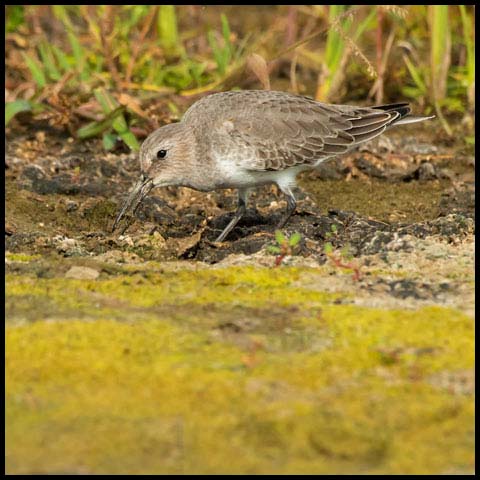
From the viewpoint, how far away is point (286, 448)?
3826mm

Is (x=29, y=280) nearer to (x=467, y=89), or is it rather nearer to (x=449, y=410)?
(x=449, y=410)

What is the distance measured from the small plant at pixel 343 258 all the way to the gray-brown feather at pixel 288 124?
3.44 feet

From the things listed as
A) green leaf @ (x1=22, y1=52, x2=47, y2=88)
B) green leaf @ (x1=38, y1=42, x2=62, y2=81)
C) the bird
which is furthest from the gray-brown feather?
green leaf @ (x1=38, y1=42, x2=62, y2=81)

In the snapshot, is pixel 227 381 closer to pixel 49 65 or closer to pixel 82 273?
pixel 82 273

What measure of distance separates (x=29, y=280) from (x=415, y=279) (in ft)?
7.10

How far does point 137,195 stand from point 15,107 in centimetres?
202

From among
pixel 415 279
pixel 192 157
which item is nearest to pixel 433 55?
pixel 192 157

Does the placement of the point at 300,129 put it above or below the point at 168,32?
above

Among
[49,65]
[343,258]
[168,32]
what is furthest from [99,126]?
[343,258]

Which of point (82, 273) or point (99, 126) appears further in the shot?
point (99, 126)

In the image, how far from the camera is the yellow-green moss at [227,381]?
3.79 m

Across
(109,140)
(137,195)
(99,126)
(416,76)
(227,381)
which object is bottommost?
(416,76)

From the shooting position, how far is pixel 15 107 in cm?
821

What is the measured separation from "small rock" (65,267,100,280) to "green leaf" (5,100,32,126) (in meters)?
2.99
